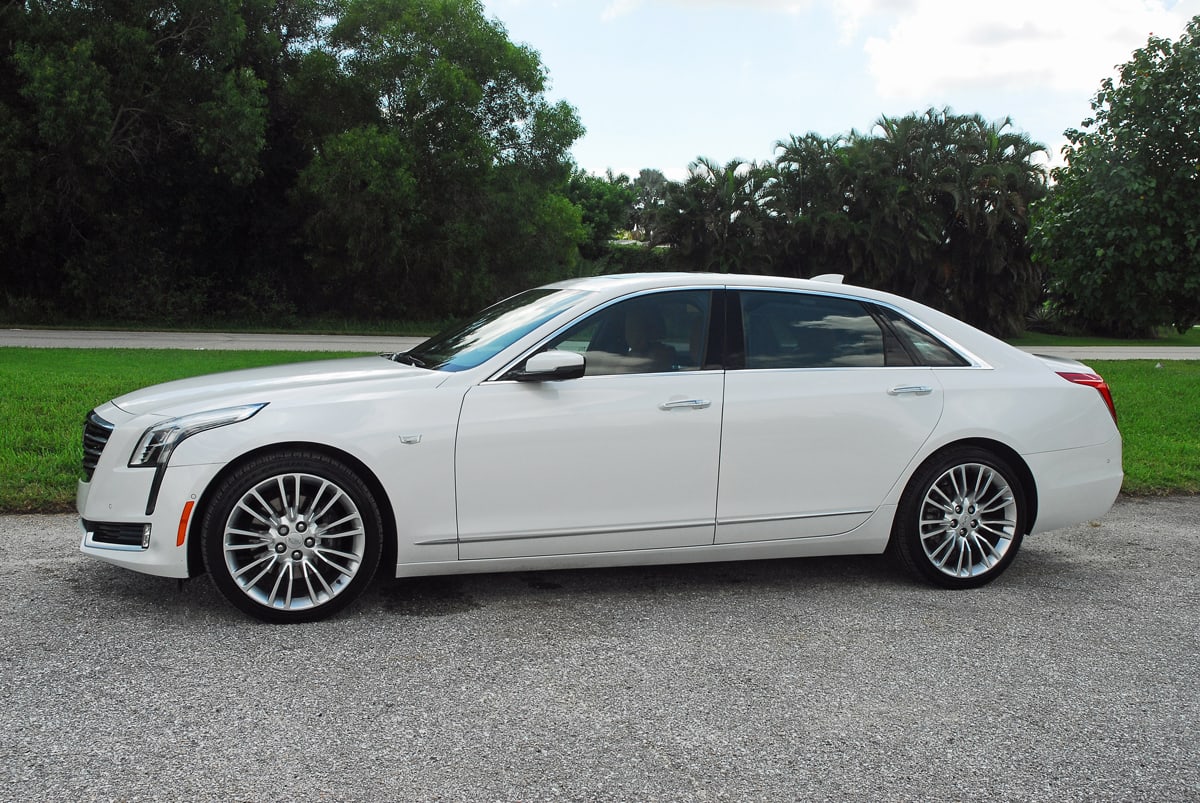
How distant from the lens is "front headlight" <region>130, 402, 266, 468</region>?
436 cm

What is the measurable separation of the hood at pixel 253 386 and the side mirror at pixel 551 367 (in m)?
0.40

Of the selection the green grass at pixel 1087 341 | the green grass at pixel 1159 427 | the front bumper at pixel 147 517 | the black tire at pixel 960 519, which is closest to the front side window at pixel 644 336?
the black tire at pixel 960 519

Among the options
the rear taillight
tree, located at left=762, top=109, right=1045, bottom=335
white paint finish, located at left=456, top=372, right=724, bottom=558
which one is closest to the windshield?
white paint finish, located at left=456, top=372, right=724, bottom=558

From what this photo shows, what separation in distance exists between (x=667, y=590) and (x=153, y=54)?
24.8 metres

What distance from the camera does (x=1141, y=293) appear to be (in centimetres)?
1191

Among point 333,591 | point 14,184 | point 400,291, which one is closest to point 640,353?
point 333,591

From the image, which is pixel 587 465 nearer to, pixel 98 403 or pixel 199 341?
pixel 98 403

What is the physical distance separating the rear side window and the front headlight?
239cm

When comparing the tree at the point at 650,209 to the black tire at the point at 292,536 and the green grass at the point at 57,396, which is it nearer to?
the green grass at the point at 57,396

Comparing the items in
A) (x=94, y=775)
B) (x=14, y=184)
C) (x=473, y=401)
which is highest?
(x=14, y=184)

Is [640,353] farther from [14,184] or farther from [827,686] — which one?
[14,184]

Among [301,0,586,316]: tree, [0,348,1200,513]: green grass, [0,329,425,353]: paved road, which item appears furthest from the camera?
[301,0,586,316]: tree

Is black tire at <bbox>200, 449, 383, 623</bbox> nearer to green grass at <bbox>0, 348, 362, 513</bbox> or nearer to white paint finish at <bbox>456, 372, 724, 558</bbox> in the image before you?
white paint finish at <bbox>456, 372, 724, 558</bbox>

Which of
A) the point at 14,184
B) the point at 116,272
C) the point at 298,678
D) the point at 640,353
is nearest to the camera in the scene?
the point at 298,678
